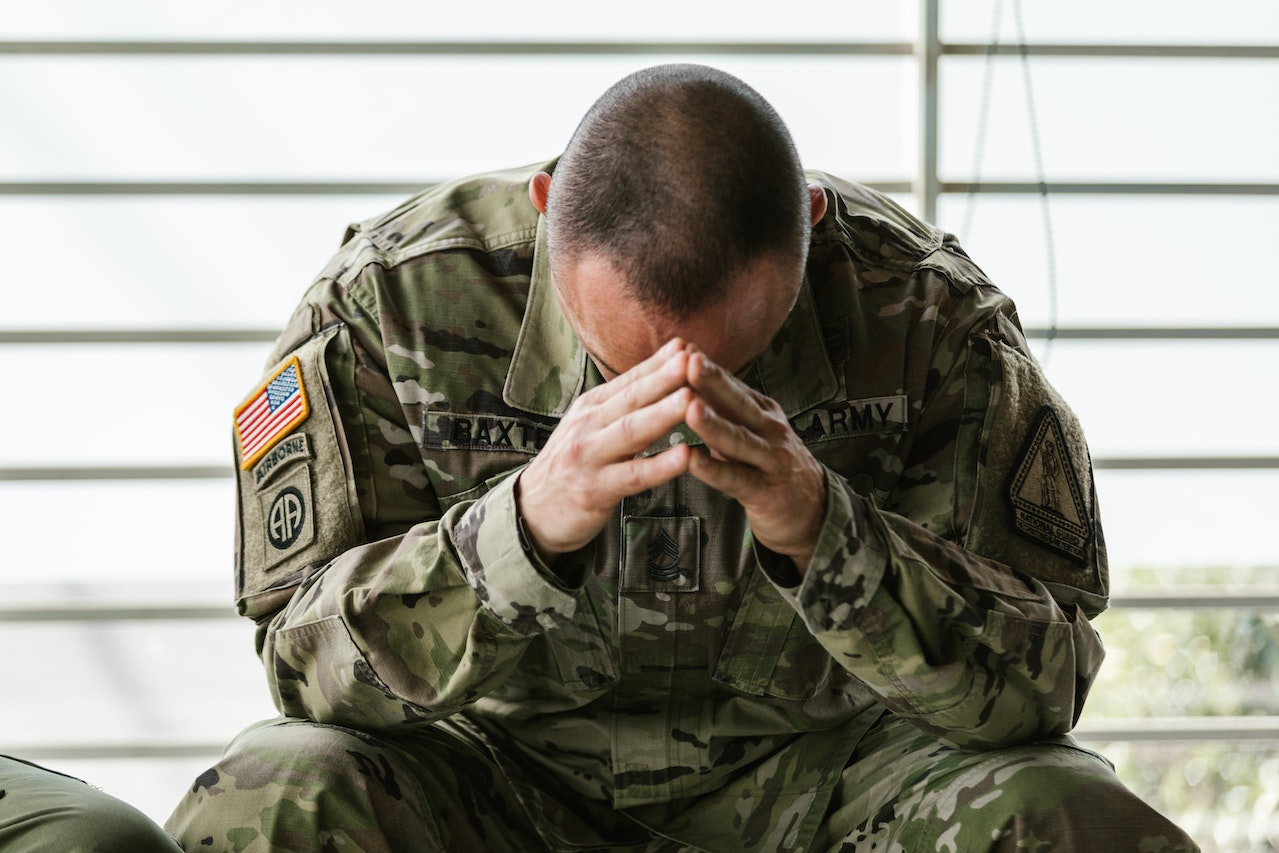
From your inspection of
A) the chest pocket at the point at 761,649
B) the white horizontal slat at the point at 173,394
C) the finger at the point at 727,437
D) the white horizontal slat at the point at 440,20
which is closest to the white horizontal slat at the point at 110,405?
the white horizontal slat at the point at 173,394

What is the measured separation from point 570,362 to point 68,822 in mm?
929

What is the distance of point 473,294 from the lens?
1.91 m

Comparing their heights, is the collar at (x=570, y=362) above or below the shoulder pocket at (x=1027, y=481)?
above

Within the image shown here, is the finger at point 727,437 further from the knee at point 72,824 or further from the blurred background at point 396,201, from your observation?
the blurred background at point 396,201

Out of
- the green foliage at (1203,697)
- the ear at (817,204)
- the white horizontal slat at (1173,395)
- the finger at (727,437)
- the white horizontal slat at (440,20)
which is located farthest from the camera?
the green foliage at (1203,697)

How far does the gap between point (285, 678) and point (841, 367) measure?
971 millimetres

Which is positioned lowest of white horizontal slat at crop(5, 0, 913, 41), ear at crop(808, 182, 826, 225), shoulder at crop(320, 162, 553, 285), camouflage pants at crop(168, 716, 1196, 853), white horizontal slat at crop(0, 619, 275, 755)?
white horizontal slat at crop(0, 619, 275, 755)

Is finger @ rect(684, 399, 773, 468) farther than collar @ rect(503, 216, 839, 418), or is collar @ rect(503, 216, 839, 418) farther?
collar @ rect(503, 216, 839, 418)

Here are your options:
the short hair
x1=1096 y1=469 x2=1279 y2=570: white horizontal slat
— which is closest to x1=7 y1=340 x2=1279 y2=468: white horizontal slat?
x1=1096 y1=469 x2=1279 y2=570: white horizontal slat

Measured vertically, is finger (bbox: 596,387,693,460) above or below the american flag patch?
above

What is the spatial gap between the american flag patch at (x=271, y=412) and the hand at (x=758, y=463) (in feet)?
2.46

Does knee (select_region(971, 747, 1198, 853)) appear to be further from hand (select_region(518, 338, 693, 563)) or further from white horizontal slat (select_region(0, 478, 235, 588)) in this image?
white horizontal slat (select_region(0, 478, 235, 588))

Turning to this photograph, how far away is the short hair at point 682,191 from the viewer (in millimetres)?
1459

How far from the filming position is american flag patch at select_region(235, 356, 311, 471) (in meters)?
1.82
